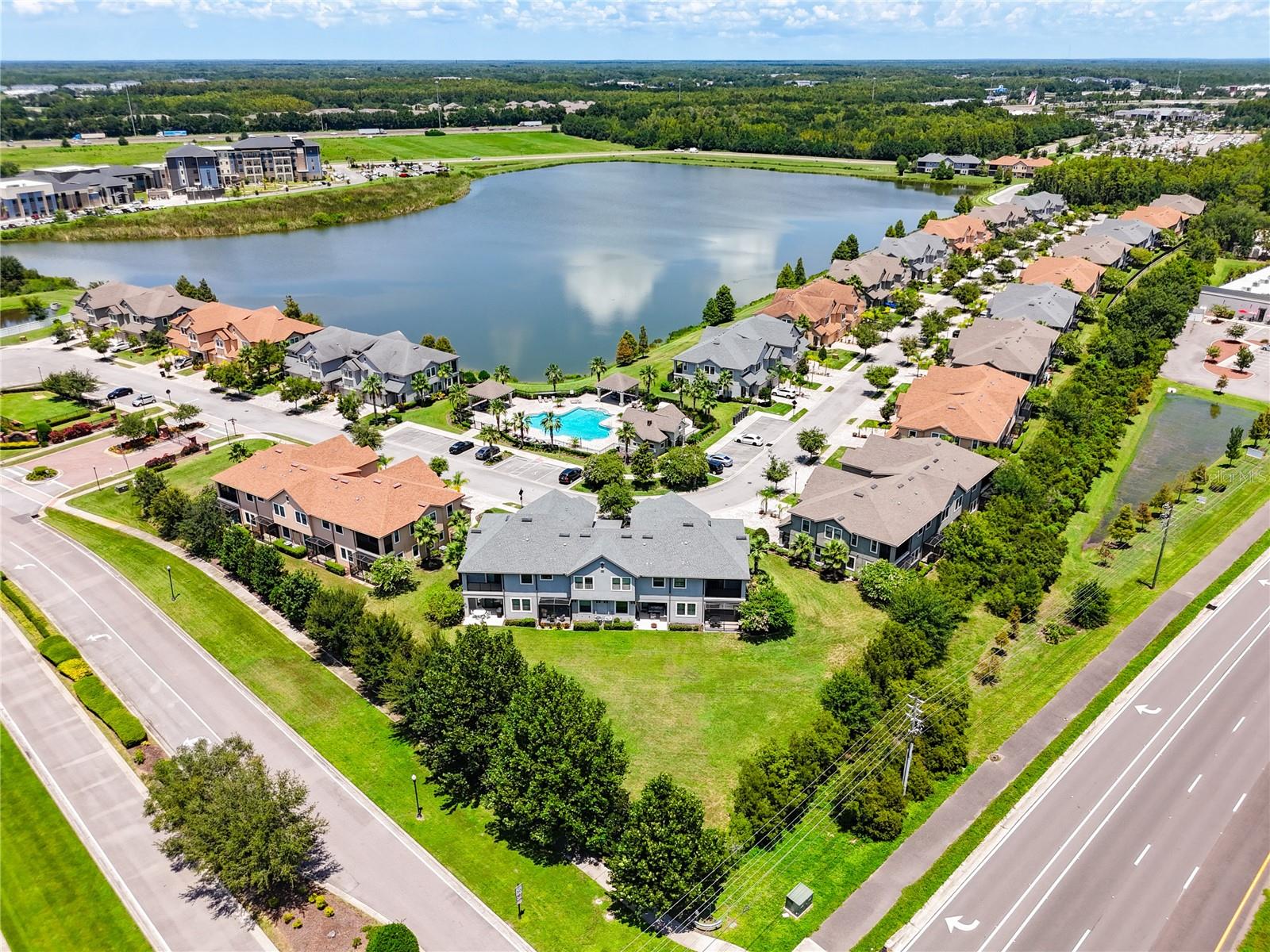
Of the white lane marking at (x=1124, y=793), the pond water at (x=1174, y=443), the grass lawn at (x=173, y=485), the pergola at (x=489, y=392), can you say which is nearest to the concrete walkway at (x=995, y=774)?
the white lane marking at (x=1124, y=793)

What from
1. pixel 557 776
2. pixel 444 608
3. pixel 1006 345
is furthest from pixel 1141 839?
pixel 1006 345

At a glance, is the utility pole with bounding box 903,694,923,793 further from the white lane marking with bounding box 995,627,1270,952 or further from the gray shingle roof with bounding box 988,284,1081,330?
the gray shingle roof with bounding box 988,284,1081,330

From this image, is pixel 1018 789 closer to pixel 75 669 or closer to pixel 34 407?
pixel 75 669

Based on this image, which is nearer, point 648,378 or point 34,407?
point 648,378

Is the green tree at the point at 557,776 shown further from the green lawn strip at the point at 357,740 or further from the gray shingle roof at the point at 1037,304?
the gray shingle roof at the point at 1037,304

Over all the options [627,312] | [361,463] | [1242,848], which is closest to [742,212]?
[627,312]

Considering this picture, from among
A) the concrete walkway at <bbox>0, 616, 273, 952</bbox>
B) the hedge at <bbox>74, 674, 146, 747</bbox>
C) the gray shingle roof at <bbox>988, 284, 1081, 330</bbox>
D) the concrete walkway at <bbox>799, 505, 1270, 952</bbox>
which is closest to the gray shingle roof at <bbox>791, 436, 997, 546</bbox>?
the concrete walkway at <bbox>799, 505, 1270, 952</bbox>
